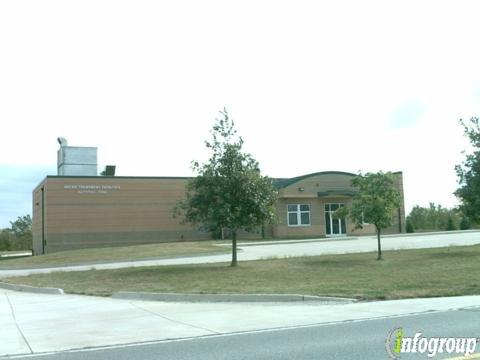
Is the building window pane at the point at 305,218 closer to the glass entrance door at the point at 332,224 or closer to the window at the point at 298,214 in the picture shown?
the window at the point at 298,214

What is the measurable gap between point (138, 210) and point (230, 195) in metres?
25.5

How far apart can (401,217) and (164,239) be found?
22.0 meters

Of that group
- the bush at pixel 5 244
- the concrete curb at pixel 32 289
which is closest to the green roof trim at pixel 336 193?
the concrete curb at pixel 32 289

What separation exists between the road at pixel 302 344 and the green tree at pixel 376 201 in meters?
15.3

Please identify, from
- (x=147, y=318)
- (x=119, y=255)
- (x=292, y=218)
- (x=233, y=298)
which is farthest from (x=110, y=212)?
(x=147, y=318)

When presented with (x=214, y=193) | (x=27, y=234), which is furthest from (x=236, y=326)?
(x=27, y=234)

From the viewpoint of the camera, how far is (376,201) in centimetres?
2575

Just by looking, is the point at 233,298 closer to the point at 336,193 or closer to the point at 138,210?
the point at 138,210

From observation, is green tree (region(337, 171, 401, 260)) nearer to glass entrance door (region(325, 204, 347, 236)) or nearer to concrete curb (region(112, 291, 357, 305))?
concrete curb (region(112, 291, 357, 305))

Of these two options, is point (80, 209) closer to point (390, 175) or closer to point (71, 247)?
point (71, 247)

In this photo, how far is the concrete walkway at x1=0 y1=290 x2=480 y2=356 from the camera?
31.4 feet

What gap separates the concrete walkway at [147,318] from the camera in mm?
9570

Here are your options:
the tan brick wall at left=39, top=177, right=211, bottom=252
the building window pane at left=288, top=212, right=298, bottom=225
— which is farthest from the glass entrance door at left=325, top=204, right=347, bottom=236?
the tan brick wall at left=39, top=177, right=211, bottom=252

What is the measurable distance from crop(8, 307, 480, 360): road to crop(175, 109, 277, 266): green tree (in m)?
12.9
